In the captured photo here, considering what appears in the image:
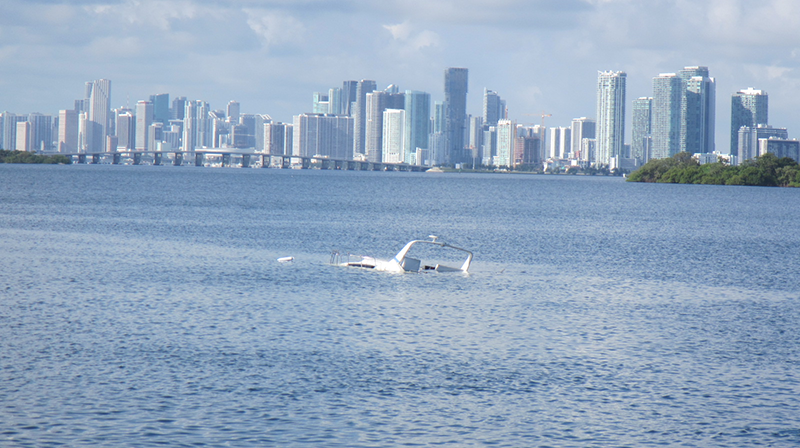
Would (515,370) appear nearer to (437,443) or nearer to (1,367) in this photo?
(437,443)

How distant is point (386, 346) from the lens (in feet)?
92.7

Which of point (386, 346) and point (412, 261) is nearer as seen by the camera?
point (386, 346)

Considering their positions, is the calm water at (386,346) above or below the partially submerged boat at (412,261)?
below

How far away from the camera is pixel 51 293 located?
3675cm

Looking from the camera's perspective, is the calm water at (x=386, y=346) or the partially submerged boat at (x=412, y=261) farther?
the partially submerged boat at (x=412, y=261)

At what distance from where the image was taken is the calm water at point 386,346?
66.6 ft

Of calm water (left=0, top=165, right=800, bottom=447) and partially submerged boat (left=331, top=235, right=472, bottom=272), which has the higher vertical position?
partially submerged boat (left=331, top=235, right=472, bottom=272)

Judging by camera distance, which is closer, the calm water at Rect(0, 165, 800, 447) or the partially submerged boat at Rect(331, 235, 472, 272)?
the calm water at Rect(0, 165, 800, 447)

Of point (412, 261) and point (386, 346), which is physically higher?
point (412, 261)

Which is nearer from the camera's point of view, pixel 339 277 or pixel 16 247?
pixel 339 277

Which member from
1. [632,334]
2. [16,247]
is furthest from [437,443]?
[16,247]

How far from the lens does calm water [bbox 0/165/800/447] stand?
2031 cm

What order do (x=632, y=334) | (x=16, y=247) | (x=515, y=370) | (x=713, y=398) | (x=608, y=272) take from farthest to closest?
(x=16, y=247), (x=608, y=272), (x=632, y=334), (x=515, y=370), (x=713, y=398)

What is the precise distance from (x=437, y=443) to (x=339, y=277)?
83.3ft
